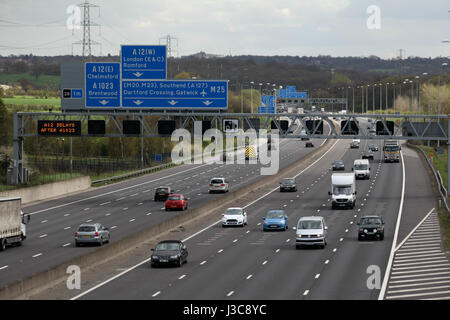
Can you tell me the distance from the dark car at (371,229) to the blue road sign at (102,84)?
3049 cm

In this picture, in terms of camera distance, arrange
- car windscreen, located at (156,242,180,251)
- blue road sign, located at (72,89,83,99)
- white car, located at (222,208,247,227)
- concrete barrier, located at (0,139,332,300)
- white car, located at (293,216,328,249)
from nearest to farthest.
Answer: concrete barrier, located at (0,139,332,300)
car windscreen, located at (156,242,180,251)
white car, located at (293,216,328,249)
white car, located at (222,208,247,227)
blue road sign, located at (72,89,83,99)

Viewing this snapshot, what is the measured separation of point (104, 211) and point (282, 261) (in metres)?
29.3

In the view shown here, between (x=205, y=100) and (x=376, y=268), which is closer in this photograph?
(x=376, y=268)

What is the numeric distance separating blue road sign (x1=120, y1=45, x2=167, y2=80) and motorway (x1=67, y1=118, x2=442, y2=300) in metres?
13.5

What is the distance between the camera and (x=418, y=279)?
4284cm

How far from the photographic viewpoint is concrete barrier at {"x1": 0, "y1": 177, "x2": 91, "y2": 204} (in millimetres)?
80812

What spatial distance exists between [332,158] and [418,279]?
9604 centimetres


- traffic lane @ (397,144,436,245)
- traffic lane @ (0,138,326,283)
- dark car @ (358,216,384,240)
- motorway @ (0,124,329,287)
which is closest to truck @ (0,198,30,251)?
motorway @ (0,124,329,287)

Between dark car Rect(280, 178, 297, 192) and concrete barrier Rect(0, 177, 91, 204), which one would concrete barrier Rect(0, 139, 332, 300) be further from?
concrete barrier Rect(0, 177, 91, 204)

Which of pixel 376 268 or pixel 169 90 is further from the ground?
pixel 169 90

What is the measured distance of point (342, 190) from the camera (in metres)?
76.3
